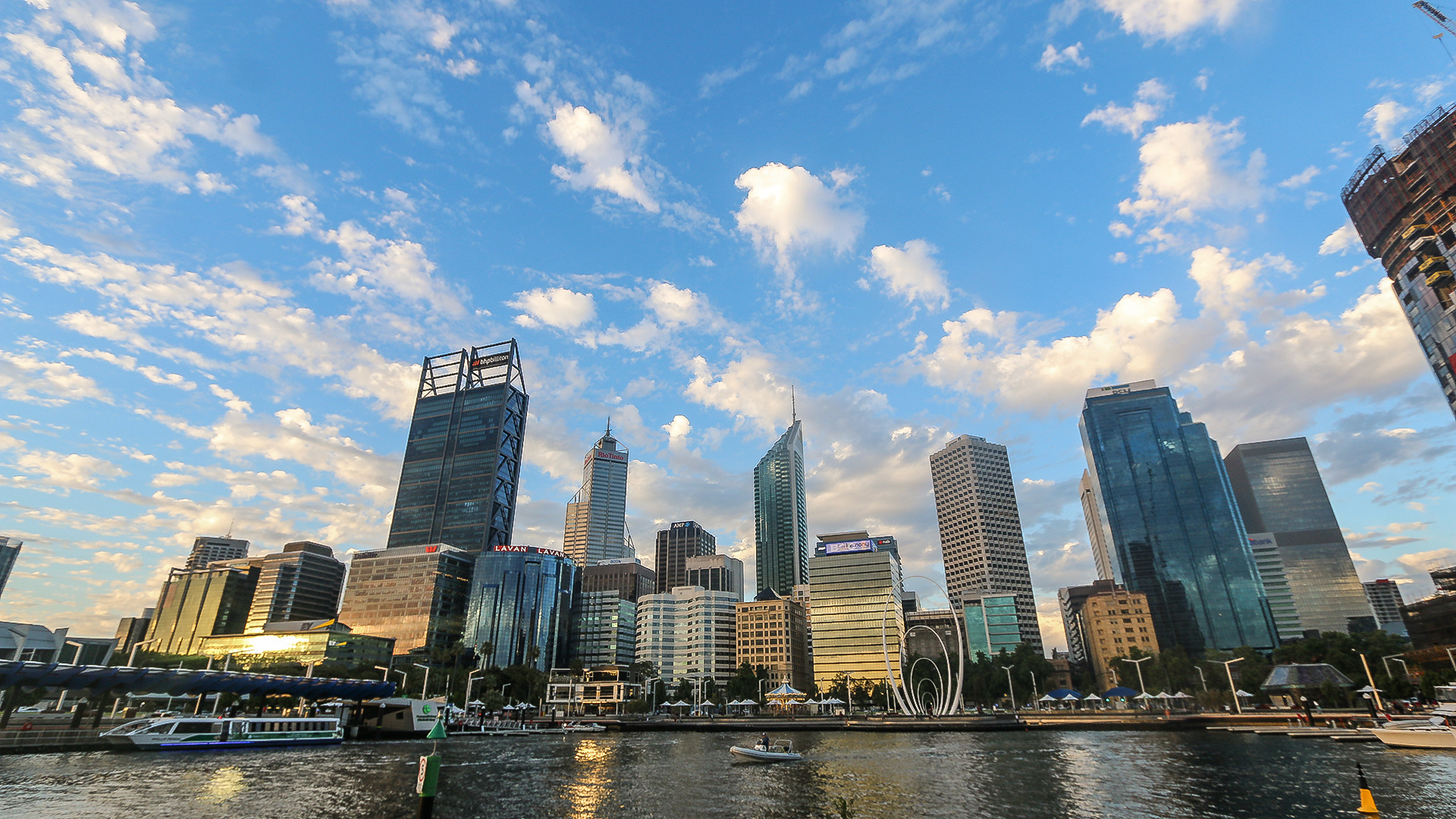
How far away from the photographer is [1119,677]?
16350 cm

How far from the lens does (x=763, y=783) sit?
50344 millimetres

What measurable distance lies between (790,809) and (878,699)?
156851mm

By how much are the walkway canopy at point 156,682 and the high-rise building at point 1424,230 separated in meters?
192

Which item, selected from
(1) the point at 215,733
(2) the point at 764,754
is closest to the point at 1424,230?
(2) the point at 764,754

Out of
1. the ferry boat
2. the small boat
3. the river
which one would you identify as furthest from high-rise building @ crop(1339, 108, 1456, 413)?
the ferry boat

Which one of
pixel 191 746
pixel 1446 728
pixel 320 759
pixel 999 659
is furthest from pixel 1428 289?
pixel 191 746

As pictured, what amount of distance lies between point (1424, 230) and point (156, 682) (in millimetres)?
207238

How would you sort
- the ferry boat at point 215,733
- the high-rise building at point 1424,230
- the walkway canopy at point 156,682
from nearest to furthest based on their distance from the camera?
the walkway canopy at point 156,682
the ferry boat at point 215,733
the high-rise building at point 1424,230

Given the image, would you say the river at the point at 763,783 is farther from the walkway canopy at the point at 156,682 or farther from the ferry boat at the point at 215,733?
the walkway canopy at the point at 156,682

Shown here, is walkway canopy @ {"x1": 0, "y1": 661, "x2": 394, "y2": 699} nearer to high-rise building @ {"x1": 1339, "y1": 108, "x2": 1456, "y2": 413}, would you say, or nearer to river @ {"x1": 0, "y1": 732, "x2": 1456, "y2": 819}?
river @ {"x1": 0, "y1": 732, "x2": 1456, "y2": 819}

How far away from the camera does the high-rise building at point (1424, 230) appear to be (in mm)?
111688

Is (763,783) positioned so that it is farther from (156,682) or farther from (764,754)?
(156,682)

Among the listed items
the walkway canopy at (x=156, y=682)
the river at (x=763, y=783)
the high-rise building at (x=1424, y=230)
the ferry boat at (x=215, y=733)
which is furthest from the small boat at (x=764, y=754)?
the high-rise building at (x=1424, y=230)

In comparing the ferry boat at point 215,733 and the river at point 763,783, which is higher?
the ferry boat at point 215,733
